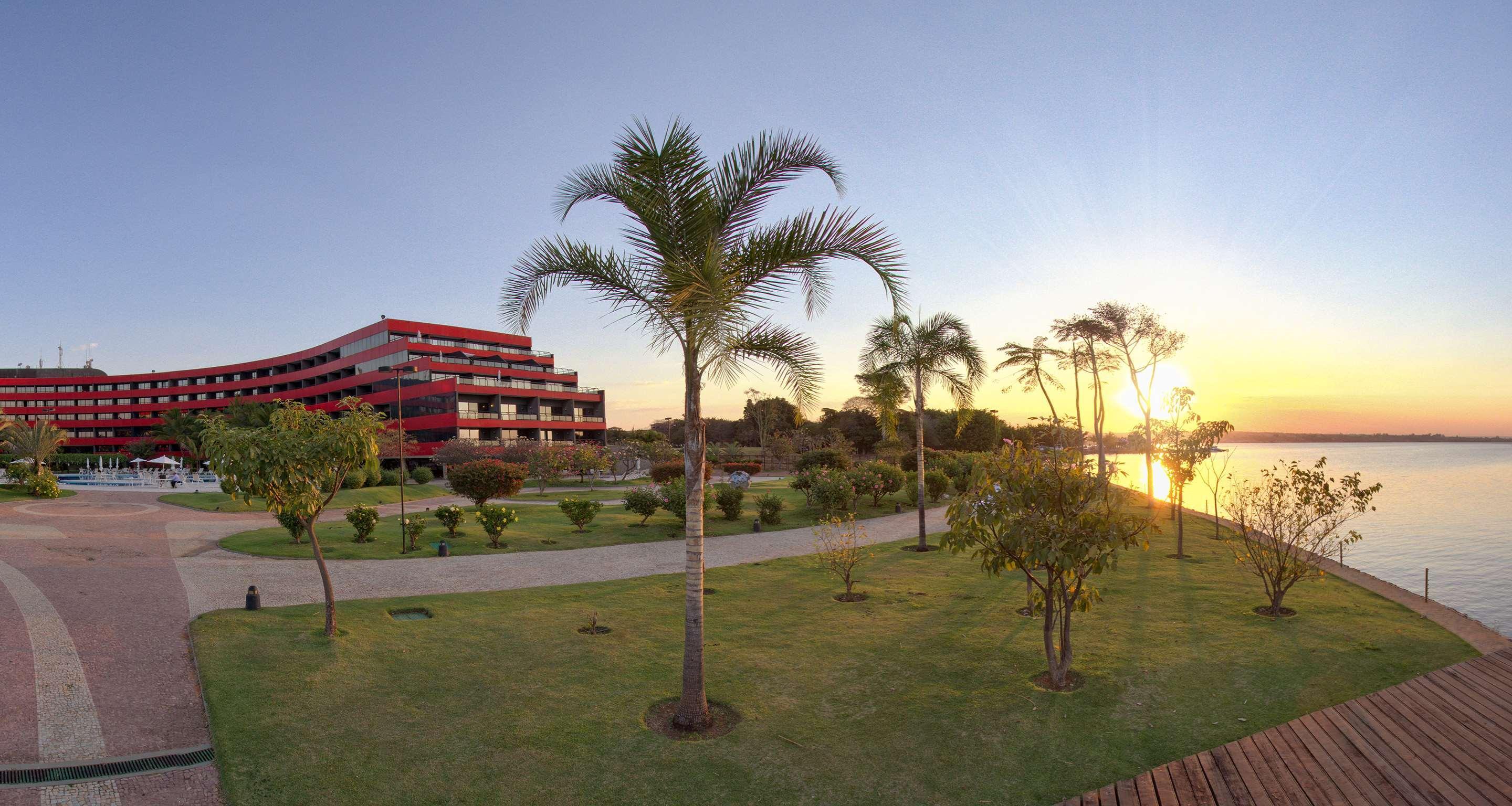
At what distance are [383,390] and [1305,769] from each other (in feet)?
224

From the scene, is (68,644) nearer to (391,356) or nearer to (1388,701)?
(1388,701)

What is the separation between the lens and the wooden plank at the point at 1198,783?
5.60m

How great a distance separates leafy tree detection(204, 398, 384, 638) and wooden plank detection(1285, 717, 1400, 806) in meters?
11.2

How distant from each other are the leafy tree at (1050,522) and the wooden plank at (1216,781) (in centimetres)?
194

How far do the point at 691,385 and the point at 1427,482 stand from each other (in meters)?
77.2

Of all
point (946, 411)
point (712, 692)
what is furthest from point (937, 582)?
point (946, 411)

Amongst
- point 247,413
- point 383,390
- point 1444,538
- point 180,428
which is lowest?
point 1444,538

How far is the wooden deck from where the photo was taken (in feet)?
18.3

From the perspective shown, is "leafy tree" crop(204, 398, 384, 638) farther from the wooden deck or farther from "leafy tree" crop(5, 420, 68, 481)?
"leafy tree" crop(5, 420, 68, 481)

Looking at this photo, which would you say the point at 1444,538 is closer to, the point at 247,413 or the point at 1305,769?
the point at 1305,769

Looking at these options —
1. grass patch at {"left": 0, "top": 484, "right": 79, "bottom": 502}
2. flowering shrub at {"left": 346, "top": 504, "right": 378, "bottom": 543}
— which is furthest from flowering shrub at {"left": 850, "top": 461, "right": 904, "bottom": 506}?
grass patch at {"left": 0, "top": 484, "right": 79, "bottom": 502}

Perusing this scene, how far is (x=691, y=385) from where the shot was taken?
298 inches

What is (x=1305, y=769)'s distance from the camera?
237 inches

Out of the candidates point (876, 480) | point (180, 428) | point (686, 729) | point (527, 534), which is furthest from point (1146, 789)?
point (180, 428)
